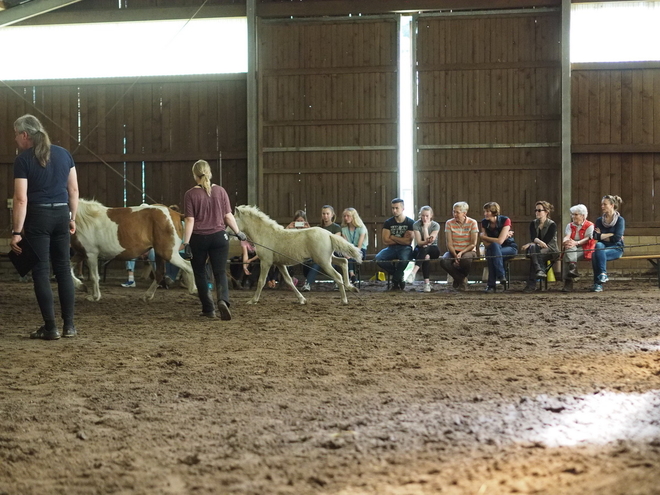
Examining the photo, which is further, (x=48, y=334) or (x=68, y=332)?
(x=68, y=332)

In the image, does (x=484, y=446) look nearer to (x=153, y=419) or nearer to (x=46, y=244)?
(x=153, y=419)

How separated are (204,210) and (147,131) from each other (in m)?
8.55

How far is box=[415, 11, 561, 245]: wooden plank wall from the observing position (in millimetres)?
14719

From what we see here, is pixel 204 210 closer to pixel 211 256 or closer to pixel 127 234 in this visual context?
pixel 211 256

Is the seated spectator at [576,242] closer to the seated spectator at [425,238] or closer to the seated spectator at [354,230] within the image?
the seated spectator at [425,238]

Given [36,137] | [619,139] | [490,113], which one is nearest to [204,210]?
[36,137]

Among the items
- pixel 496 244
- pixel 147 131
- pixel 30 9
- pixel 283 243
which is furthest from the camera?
pixel 147 131

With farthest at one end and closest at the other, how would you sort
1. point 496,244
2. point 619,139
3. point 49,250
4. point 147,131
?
point 147,131 → point 619,139 → point 496,244 → point 49,250

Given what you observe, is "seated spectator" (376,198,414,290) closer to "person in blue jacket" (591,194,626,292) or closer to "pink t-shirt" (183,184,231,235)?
"person in blue jacket" (591,194,626,292)

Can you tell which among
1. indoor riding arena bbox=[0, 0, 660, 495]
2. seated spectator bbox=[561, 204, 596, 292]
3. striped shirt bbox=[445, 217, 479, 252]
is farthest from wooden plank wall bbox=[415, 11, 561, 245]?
seated spectator bbox=[561, 204, 596, 292]

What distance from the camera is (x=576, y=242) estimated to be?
37.4ft

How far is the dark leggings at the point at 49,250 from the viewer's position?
6.06 meters

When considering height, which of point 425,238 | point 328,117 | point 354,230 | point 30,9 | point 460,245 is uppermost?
point 30,9

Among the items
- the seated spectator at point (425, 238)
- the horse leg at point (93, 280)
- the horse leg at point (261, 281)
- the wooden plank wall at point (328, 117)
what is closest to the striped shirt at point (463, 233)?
the seated spectator at point (425, 238)
